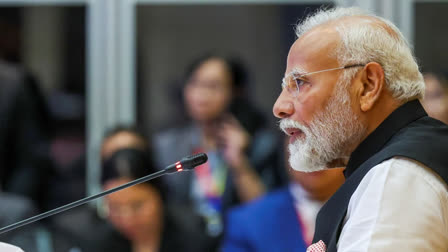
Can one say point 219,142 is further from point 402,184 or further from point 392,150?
point 402,184

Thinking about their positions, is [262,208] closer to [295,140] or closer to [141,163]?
[141,163]

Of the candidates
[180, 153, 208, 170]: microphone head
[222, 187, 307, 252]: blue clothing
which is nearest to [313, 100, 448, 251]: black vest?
Answer: [180, 153, 208, 170]: microphone head

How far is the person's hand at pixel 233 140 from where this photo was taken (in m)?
4.88

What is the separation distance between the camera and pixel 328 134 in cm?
229

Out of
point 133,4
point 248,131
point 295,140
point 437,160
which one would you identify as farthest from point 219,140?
point 437,160

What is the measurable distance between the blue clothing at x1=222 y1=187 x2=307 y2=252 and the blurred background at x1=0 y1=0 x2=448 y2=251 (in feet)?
3.15

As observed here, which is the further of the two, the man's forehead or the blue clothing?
the blue clothing

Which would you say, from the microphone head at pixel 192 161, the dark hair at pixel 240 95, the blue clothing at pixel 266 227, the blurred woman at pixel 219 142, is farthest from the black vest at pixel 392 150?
the dark hair at pixel 240 95

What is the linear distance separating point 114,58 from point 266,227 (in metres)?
1.69

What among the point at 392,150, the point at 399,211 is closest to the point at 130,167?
the point at 392,150

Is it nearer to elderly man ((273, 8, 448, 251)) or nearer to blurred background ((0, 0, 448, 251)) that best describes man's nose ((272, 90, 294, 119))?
elderly man ((273, 8, 448, 251))

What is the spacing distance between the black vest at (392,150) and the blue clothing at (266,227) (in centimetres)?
175

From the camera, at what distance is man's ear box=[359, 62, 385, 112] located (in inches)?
87.2

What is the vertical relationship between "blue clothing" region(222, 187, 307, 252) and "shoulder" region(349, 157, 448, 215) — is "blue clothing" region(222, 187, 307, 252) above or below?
below
